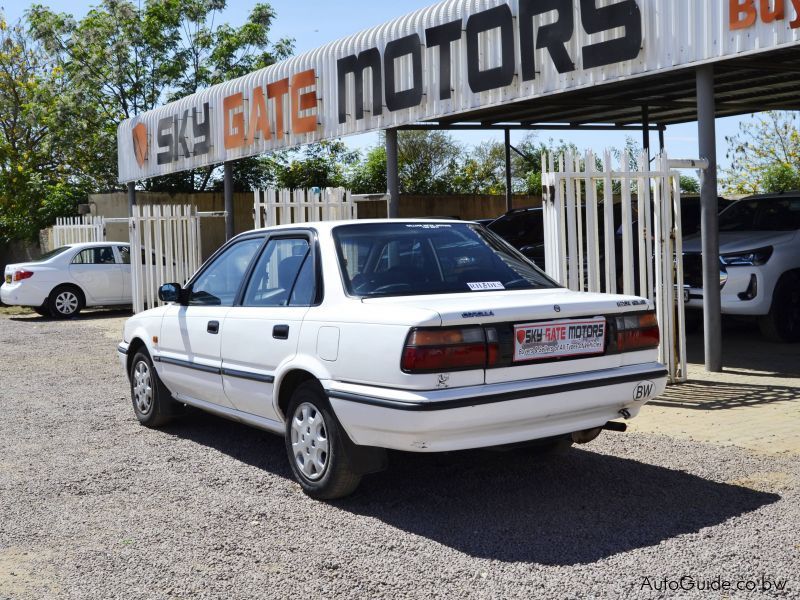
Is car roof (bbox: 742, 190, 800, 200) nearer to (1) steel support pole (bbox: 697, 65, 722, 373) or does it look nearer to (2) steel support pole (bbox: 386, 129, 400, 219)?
(1) steel support pole (bbox: 697, 65, 722, 373)

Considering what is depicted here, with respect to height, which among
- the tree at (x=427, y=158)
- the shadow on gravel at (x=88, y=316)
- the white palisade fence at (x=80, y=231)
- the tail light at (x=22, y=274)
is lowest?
the shadow on gravel at (x=88, y=316)

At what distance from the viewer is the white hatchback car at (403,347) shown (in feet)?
16.2

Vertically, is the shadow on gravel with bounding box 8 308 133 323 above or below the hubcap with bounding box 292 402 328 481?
above

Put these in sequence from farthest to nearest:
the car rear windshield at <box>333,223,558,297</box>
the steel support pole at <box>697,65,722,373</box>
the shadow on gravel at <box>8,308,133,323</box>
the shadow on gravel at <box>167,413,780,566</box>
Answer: the shadow on gravel at <box>8,308,133,323</box> < the steel support pole at <box>697,65,722,373</box> < the car rear windshield at <box>333,223,558,297</box> < the shadow on gravel at <box>167,413,780,566</box>

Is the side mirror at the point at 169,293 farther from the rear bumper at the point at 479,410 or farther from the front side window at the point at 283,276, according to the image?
the rear bumper at the point at 479,410

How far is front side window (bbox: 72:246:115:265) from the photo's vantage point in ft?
64.1

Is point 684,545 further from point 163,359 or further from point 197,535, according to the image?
point 163,359

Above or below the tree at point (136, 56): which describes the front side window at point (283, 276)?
below

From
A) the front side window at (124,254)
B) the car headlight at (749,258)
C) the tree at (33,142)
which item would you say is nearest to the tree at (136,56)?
the tree at (33,142)

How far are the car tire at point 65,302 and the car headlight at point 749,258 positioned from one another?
42.5ft

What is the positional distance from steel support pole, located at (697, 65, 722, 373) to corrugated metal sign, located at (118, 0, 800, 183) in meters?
0.47

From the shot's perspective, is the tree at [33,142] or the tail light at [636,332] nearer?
the tail light at [636,332]

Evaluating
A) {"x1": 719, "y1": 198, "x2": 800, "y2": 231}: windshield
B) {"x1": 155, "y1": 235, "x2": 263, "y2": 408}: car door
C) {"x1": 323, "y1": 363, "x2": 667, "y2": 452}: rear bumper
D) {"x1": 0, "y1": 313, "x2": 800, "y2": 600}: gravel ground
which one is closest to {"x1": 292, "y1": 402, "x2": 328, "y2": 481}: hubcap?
{"x1": 0, "y1": 313, "x2": 800, "y2": 600}: gravel ground

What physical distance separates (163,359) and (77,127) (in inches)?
1011
